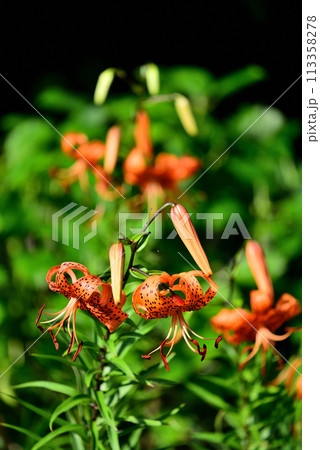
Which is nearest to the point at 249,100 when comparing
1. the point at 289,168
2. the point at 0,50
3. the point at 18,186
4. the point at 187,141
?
the point at 289,168

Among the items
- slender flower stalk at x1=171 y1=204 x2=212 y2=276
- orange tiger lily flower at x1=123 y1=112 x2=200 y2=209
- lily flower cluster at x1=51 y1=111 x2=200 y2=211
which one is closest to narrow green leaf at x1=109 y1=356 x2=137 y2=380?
slender flower stalk at x1=171 y1=204 x2=212 y2=276

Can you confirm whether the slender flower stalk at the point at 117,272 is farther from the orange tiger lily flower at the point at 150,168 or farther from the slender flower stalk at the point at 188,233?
the orange tiger lily flower at the point at 150,168

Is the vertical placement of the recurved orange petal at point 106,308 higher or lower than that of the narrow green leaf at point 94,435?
higher

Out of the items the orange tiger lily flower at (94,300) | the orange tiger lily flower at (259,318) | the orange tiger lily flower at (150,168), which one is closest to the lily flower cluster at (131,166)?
the orange tiger lily flower at (150,168)

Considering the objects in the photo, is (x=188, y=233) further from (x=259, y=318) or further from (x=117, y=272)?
(x=259, y=318)

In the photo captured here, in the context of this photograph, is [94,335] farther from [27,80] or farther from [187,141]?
[27,80]

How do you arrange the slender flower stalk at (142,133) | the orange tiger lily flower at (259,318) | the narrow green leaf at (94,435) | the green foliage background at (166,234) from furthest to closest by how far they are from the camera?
the slender flower stalk at (142,133) → the green foliage background at (166,234) → the orange tiger lily flower at (259,318) → the narrow green leaf at (94,435)

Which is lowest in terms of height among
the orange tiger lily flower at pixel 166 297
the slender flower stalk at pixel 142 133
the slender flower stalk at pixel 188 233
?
the orange tiger lily flower at pixel 166 297
